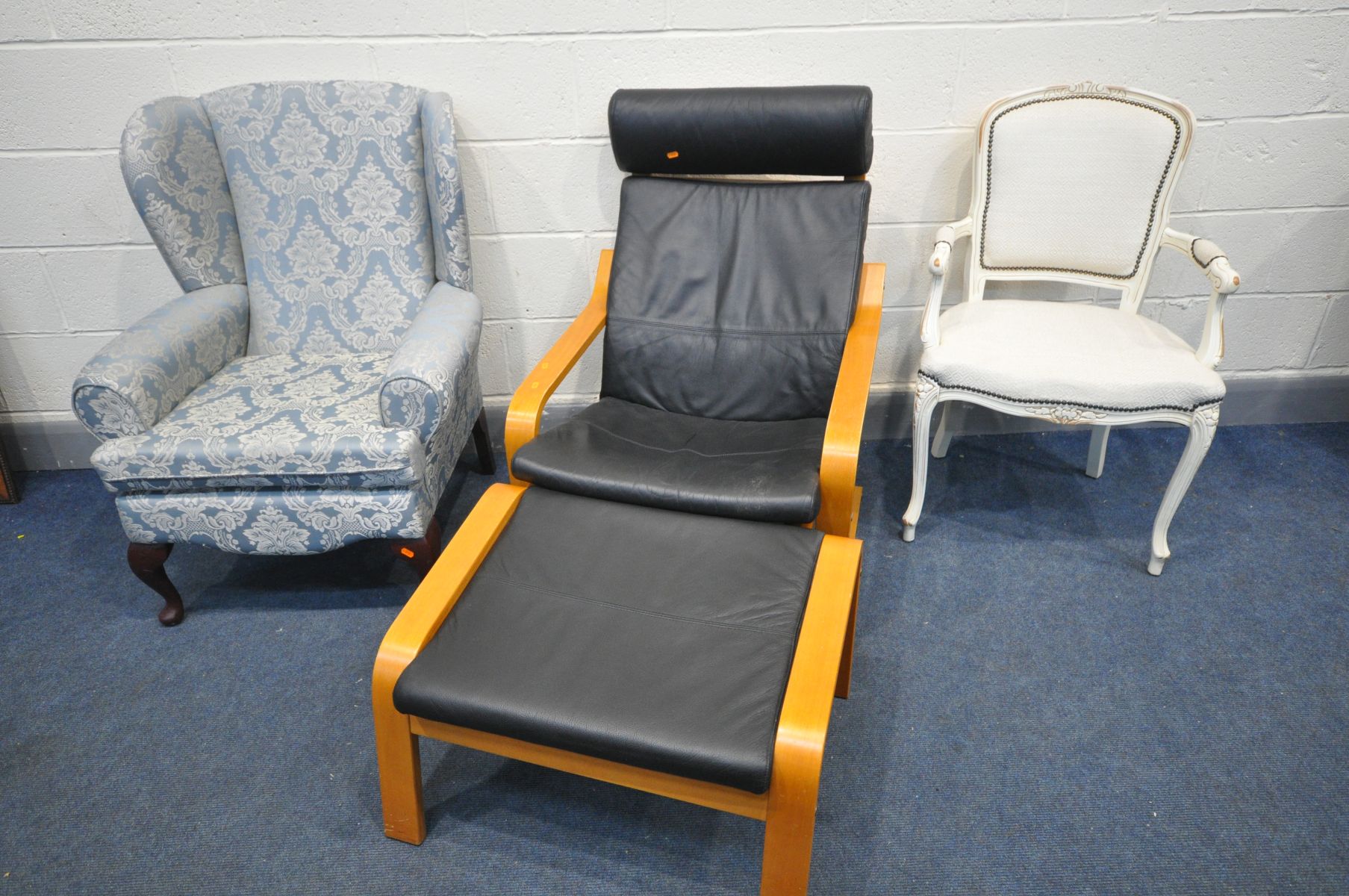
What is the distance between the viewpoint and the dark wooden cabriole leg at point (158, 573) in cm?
183

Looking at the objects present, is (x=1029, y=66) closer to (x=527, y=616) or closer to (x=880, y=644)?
(x=880, y=644)

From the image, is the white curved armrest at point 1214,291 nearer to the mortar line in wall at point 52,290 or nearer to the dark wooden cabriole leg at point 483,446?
the dark wooden cabriole leg at point 483,446

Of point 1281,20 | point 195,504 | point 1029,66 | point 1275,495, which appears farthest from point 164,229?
point 1275,495

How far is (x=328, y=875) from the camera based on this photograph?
1.42 meters

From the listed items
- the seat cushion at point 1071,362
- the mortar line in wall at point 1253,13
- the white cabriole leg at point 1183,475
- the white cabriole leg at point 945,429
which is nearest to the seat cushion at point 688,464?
the seat cushion at point 1071,362

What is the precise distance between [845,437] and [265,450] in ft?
3.71

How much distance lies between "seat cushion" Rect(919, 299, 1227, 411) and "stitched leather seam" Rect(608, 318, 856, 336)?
0.23 metres

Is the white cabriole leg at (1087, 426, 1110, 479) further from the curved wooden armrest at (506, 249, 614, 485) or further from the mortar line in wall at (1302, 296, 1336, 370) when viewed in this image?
the curved wooden armrest at (506, 249, 614, 485)

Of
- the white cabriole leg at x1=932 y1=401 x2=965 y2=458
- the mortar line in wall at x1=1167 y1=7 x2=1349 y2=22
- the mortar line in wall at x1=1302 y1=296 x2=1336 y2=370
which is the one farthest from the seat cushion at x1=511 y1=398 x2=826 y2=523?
the mortar line in wall at x1=1302 y1=296 x2=1336 y2=370

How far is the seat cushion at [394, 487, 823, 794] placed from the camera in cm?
122

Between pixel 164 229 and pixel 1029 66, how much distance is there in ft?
6.79

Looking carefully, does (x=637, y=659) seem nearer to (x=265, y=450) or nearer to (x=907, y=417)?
(x=265, y=450)

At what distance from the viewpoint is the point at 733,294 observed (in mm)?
2021

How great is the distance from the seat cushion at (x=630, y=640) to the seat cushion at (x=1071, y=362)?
62 cm
